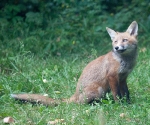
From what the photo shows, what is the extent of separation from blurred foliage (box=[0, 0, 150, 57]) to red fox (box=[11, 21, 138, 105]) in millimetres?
3214

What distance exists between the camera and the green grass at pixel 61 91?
5859 mm

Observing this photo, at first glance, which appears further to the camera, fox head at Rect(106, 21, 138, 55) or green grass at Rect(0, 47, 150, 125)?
fox head at Rect(106, 21, 138, 55)

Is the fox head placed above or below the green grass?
above

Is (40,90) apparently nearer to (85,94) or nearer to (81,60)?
(85,94)

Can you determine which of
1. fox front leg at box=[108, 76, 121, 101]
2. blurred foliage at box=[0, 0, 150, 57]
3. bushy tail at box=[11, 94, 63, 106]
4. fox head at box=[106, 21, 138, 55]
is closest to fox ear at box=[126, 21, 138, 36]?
fox head at box=[106, 21, 138, 55]

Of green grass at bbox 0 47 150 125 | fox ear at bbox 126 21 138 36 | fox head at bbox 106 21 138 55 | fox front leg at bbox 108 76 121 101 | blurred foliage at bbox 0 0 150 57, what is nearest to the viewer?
green grass at bbox 0 47 150 125

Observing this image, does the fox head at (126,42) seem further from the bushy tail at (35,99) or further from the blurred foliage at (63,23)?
the blurred foliage at (63,23)

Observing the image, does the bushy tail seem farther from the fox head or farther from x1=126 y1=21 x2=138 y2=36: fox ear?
x1=126 y1=21 x2=138 y2=36: fox ear

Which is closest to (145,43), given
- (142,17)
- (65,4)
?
(142,17)

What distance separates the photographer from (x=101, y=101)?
21.5 ft

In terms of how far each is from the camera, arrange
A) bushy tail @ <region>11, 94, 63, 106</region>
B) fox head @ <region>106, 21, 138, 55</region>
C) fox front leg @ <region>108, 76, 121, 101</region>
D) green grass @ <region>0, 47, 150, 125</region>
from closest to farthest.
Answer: green grass @ <region>0, 47, 150, 125</region> < bushy tail @ <region>11, 94, 63, 106</region> < fox front leg @ <region>108, 76, 121, 101</region> < fox head @ <region>106, 21, 138, 55</region>

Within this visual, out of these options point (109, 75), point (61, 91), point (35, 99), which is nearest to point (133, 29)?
point (109, 75)

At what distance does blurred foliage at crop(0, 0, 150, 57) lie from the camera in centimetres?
1067

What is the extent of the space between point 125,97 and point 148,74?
1.62 m
